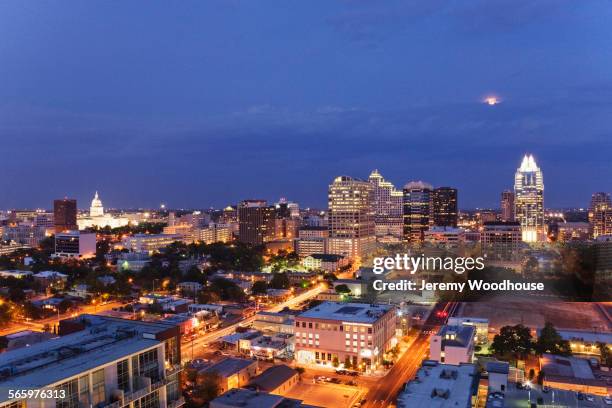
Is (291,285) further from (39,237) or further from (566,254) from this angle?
(39,237)

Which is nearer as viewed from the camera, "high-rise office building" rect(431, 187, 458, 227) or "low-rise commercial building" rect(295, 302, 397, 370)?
"low-rise commercial building" rect(295, 302, 397, 370)

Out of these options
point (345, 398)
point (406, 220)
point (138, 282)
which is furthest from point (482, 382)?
point (406, 220)

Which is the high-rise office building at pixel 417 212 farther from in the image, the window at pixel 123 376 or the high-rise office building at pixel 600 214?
the window at pixel 123 376

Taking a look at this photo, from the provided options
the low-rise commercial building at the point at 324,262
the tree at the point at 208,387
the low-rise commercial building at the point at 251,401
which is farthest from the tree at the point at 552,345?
the low-rise commercial building at the point at 324,262

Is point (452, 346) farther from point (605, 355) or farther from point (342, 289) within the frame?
point (342, 289)

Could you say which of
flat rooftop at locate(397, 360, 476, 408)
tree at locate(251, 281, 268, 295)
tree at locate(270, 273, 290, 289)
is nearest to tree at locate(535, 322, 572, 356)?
flat rooftop at locate(397, 360, 476, 408)

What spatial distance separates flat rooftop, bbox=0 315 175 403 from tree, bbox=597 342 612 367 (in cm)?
731

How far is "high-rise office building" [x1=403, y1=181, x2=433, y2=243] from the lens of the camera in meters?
35.7

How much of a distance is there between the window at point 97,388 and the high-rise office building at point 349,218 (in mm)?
21399

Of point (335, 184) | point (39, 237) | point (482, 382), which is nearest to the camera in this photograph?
point (482, 382)

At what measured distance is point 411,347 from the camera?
9.72 m

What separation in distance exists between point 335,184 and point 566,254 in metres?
13.0

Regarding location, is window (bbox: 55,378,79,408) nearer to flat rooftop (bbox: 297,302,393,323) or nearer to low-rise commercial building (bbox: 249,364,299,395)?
low-rise commercial building (bbox: 249,364,299,395)

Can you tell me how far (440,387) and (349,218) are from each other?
20.0 meters
